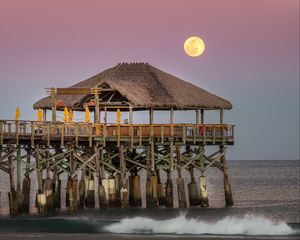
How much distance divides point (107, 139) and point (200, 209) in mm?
7710

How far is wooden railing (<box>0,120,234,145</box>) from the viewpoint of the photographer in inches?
2296

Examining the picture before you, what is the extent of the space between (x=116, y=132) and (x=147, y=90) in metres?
4.87

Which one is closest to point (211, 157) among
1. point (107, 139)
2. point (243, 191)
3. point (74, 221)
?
point (107, 139)

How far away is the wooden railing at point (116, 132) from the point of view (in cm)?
5831

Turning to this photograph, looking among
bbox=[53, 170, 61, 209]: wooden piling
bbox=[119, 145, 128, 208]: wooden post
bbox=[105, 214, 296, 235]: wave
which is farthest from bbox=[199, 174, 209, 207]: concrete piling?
bbox=[53, 170, 61, 209]: wooden piling

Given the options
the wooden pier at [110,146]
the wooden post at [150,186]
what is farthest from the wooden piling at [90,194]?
the wooden post at [150,186]

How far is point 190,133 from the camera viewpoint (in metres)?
64.4

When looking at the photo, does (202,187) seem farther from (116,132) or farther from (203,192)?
(116,132)

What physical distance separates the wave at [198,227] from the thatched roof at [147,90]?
8210 millimetres

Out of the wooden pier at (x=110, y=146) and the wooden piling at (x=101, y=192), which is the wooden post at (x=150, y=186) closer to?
the wooden pier at (x=110, y=146)

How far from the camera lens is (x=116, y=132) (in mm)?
62500

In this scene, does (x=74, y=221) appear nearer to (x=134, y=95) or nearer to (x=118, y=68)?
(x=134, y=95)

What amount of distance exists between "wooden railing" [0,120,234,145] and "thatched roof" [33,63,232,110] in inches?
57.5

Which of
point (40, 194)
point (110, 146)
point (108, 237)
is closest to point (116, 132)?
point (110, 146)
